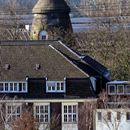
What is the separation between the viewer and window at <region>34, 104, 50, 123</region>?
4641 centimetres

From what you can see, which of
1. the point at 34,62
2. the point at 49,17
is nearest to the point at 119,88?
the point at 34,62

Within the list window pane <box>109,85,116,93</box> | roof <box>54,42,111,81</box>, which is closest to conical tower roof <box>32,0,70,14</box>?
roof <box>54,42,111,81</box>

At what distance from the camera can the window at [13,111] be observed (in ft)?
147

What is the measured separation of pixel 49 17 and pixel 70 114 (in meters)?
30.6

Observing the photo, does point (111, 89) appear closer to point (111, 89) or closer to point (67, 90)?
point (111, 89)

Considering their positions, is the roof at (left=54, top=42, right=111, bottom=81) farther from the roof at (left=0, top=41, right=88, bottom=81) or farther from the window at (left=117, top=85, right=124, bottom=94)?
the window at (left=117, top=85, right=124, bottom=94)

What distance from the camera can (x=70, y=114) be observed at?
4712cm

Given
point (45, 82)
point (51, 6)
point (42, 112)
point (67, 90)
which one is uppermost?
point (51, 6)

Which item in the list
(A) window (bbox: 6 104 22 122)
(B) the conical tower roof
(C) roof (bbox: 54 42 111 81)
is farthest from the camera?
(B) the conical tower roof

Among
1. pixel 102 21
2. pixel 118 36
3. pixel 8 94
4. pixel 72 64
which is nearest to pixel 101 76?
pixel 72 64

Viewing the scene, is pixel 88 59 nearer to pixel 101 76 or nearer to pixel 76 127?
pixel 101 76

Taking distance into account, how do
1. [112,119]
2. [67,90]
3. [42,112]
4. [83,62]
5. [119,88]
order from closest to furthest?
[112,119]
[42,112]
[67,90]
[119,88]
[83,62]

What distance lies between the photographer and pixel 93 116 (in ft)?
151

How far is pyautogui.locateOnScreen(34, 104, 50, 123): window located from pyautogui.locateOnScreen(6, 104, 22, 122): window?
0.87 m
